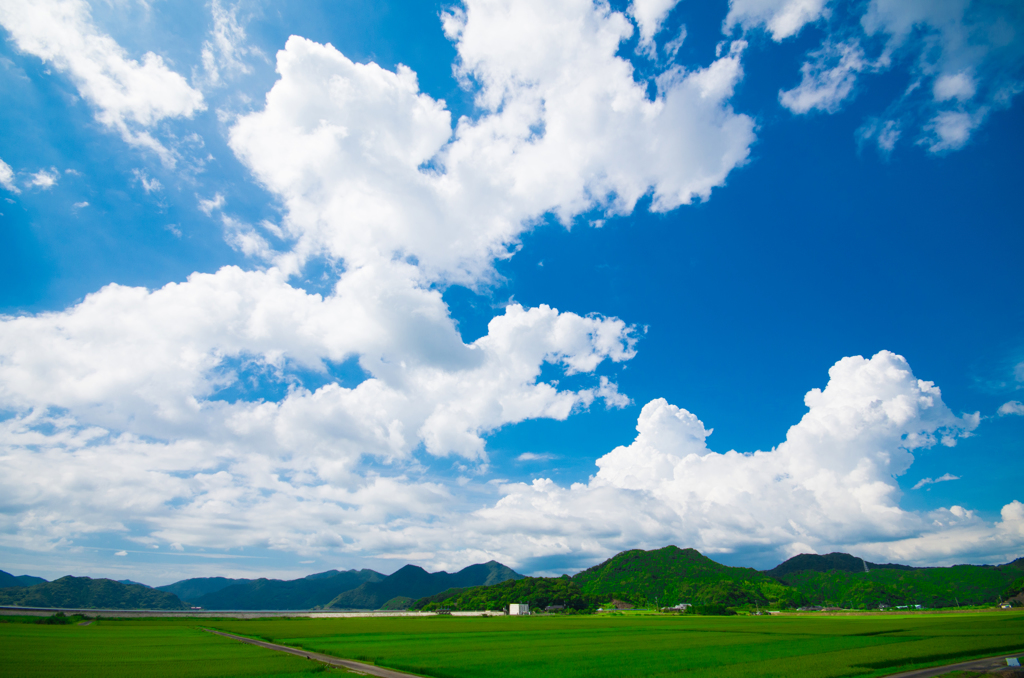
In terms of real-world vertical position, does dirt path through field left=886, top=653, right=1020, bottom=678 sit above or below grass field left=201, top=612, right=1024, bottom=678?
above

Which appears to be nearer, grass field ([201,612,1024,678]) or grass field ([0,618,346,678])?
grass field ([201,612,1024,678])

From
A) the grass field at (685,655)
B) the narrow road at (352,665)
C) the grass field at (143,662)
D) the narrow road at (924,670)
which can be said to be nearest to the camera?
the narrow road at (924,670)

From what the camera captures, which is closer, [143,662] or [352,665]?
[352,665]

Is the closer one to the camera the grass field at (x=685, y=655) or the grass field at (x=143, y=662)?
the grass field at (x=685, y=655)

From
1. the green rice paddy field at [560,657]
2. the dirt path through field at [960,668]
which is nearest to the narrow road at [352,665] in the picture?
the green rice paddy field at [560,657]

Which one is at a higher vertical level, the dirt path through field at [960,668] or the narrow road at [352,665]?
the dirt path through field at [960,668]

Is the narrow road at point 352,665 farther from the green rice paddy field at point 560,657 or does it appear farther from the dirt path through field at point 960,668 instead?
the dirt path through field at point 960,668

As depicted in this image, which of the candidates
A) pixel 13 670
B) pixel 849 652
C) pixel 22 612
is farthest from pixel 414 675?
pixel 22 612

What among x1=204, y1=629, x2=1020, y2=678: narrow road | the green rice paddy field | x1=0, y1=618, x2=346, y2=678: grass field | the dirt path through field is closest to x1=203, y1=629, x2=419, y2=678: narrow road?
A: x1=204, y1=629, x2=1020, y2=678: narrow road

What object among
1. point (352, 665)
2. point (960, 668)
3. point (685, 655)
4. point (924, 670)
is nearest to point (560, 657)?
point (685, 655)

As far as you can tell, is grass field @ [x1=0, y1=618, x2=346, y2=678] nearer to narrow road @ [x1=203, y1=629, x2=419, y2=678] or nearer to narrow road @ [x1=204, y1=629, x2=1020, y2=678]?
narrow road @ [x1=203, y1=629, x2=419, y2=678]

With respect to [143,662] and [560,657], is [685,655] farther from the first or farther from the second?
[143,662]

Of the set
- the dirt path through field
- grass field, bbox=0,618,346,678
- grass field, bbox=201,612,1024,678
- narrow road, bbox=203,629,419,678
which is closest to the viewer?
the dirt path through field

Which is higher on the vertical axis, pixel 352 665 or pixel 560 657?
pixel 352 665
